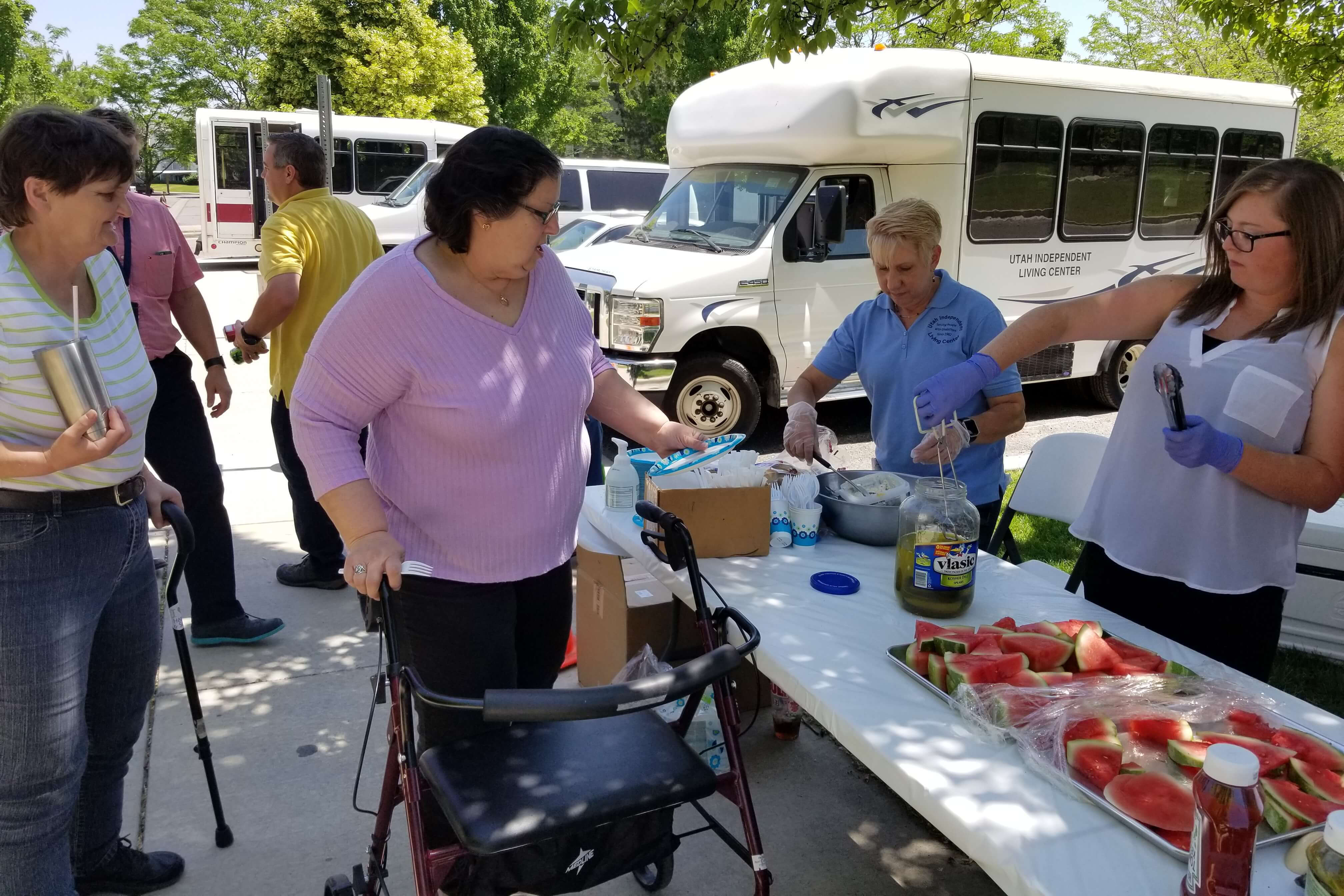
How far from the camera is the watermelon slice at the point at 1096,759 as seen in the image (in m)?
1.72

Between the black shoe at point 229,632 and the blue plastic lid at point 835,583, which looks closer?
the blue plastic lid at point 835,583

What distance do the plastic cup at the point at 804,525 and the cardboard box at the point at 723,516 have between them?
14 centimetres

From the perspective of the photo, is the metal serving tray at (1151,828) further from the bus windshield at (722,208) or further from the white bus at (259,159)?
the white bus at (259,159)

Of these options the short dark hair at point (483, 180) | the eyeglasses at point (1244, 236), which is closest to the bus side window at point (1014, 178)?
the eyeglasses at point (1244, 236)

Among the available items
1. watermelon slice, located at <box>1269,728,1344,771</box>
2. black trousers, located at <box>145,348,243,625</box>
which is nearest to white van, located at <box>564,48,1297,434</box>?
black trousers, located at <box>145,348,243,625</box>

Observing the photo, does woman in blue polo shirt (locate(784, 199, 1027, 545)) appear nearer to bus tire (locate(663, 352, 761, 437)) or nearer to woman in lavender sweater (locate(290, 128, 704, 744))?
woman in lavender sweater (locate(290, 128, 704, 744))

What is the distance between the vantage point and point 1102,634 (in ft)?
7.75

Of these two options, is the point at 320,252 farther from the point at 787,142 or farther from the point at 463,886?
the point at 787,142

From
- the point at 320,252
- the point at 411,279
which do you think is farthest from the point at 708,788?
the point at 320,252

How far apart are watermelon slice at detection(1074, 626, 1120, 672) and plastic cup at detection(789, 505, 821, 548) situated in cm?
97

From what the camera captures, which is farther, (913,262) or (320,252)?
(320,252)

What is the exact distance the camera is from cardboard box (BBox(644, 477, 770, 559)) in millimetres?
2852

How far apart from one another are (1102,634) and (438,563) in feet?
5.17

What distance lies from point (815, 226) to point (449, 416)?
5895mm
